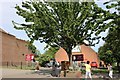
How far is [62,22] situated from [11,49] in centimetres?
4233

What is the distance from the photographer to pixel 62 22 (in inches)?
1367

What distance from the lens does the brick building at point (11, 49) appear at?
69037mm

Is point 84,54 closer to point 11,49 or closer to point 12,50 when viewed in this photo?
point 12,50

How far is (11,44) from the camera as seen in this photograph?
248 feet

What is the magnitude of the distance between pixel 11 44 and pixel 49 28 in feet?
139

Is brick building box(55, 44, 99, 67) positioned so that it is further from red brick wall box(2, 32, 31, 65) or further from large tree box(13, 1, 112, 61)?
large tree box(13, 1, 112, 61)

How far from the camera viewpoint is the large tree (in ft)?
113

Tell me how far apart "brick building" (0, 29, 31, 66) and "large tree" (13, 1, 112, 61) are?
1262 inches

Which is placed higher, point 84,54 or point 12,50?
point 12,50

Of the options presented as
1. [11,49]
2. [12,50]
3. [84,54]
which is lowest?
[84,54]

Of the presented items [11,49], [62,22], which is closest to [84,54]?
[11,49]

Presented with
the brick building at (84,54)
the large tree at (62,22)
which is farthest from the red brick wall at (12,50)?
the large tree at (62,22)

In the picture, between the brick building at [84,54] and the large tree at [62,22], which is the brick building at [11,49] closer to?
the brick building at [84,54]

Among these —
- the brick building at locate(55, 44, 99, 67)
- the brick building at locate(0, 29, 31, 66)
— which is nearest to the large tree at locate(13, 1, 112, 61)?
A: the brick building at locate(55, 44, 99, 67)
